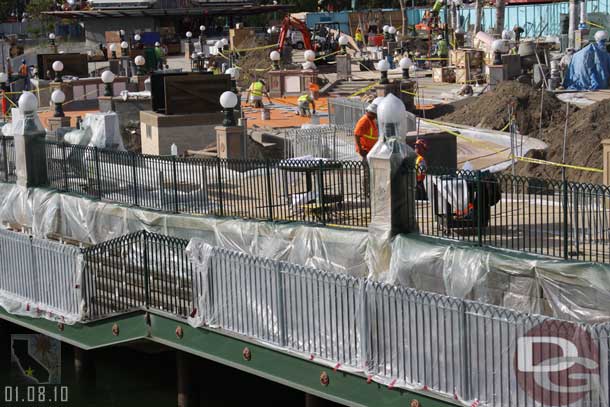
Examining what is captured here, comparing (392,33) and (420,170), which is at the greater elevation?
(420,170)

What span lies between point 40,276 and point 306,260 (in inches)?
172

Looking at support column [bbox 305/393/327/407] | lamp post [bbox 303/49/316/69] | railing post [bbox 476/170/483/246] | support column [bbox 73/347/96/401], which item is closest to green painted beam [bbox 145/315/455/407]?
support column [bbox 305/393/327/407]

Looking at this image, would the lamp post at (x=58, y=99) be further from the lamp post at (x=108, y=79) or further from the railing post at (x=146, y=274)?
the railing post at (x=146, y=274)

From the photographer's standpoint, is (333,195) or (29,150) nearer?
(333,195)

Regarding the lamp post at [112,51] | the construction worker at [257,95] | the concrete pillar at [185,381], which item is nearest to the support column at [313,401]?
the concrete pillar at [185,381]

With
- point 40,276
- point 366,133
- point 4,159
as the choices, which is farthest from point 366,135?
point 4,159

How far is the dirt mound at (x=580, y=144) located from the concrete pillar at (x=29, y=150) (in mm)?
10809

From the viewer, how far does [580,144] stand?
27281 millimetres

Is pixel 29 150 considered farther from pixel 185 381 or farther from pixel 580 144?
pixel 580 144

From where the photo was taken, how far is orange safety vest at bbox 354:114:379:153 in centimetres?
2030

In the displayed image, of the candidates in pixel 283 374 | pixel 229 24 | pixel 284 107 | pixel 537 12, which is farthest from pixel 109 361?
pixel 229 24

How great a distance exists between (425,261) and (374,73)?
123ft

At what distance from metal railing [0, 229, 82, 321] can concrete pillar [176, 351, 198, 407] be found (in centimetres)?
170

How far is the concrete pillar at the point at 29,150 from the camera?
2292 centimetres
